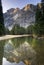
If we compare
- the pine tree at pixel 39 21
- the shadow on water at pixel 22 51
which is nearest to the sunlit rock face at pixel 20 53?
the shadow on water at pixel 22 51

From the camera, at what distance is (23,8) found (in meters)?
2.87

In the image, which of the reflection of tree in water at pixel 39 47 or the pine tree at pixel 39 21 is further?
the pine tree at pixel 39 21

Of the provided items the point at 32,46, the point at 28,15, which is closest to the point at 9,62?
the point at 32,46

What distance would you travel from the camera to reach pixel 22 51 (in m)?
2.79

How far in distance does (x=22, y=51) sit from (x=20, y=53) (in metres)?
0.05

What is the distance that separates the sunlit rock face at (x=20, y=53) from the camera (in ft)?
8.68

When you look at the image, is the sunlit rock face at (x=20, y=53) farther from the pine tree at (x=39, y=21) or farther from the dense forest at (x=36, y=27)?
the pine tree at (x=39, y=21)

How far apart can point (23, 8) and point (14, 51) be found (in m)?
0.75

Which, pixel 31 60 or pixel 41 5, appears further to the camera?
pixel 41 5

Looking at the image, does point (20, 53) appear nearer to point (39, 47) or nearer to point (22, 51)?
point (22, 51)

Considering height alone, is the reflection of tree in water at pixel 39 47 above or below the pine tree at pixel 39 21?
below

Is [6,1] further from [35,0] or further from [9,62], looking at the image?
[9,62]

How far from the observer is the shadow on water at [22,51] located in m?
2.60

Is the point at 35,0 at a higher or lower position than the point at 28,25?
higher
